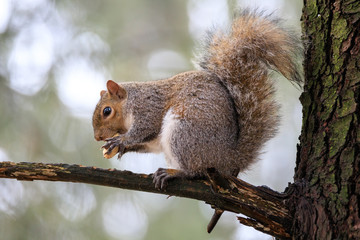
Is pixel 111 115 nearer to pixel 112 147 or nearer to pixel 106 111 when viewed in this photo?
pixel 106 111

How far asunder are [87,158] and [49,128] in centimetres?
30

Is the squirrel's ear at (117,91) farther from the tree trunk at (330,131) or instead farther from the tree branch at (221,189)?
the tree trunk at (330,131)

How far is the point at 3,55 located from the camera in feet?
8.29

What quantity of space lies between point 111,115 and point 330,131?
119 centimetres

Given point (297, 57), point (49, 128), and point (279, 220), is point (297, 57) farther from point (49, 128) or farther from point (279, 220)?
point (49, 128)

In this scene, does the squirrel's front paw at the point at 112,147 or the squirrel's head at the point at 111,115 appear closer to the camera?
the squirrel's front paw at the point at 112,147

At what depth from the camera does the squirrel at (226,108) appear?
1.76 m

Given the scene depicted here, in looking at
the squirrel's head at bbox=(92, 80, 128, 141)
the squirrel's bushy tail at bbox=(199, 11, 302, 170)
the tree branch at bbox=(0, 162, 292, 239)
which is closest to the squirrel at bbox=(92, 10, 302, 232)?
the squirrel's bushy tail at bbox=(199, 11, 302, 170)

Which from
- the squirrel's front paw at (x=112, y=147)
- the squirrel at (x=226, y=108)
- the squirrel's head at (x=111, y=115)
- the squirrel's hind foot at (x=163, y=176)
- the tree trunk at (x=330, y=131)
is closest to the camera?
the tree trunk at (x=330, y=131)

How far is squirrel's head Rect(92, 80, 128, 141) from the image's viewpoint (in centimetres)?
220

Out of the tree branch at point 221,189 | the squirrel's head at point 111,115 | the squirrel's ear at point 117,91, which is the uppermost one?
the squirrel's ear at point 117,91

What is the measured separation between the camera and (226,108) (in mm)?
1876

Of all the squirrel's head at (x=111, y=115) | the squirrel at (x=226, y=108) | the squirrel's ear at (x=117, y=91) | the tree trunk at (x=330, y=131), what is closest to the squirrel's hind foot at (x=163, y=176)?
the squirrel at (x=226, y=108)

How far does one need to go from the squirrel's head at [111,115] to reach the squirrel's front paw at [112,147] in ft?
0.59
